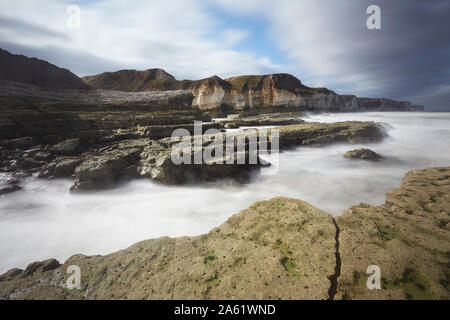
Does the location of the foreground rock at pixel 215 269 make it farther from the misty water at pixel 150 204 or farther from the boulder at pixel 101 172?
the boulder at pixel 101 172

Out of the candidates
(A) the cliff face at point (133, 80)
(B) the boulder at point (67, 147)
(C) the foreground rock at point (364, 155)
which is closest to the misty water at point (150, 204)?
(C) the foreground rock at point (364, 155)

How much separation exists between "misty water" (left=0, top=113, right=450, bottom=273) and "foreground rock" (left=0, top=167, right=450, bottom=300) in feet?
5.08

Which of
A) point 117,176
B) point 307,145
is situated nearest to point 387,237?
point 117,176

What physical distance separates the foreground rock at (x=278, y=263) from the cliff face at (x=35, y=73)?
189 feet

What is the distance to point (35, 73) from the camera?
43969 mm

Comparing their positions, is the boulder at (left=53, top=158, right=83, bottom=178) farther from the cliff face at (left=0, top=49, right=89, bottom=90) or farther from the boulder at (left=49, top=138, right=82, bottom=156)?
the cliff face at (left=0, top=49, right=89, bottom=90)

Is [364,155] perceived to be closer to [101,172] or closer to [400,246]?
[400,246]

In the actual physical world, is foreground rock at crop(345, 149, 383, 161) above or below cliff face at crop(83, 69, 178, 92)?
below

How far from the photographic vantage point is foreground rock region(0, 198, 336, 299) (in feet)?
7.45

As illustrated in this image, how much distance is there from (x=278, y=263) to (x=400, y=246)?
1895 mm

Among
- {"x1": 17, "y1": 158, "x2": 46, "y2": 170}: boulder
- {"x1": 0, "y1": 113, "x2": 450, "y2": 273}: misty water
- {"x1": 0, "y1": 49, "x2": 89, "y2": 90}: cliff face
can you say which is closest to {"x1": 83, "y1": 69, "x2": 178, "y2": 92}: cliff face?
{"x1": 0, "y1": 49, "x2": 89, "y2": 90}: cliff face

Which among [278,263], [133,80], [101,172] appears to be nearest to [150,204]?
[101,172]
